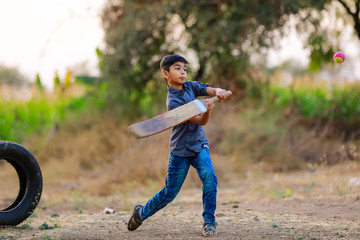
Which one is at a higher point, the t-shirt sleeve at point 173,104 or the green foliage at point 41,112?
the green foliage at point 41,112

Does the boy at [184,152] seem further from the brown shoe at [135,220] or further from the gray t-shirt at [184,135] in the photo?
the brown shoe at [135,220]

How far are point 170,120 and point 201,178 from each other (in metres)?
0.67

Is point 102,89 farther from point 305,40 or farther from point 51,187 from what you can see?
point 305,40

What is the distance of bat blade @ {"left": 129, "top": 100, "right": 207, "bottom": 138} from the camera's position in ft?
14.1

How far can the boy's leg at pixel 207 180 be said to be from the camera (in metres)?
4.55

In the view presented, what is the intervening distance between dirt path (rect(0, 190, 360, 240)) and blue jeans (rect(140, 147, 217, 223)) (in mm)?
307

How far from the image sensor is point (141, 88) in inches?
597

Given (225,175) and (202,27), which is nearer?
(225,175)

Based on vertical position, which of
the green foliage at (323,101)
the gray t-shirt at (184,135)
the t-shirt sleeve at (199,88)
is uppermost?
the green foliage at (323,101)

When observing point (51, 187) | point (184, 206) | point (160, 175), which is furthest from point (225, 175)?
point (51, 187)

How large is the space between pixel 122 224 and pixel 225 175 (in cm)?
537

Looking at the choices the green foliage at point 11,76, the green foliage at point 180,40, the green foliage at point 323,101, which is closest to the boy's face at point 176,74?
the green foliage at point 180,40

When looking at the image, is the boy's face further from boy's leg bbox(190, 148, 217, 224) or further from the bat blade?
boy's leg bbox(190, 148, 217, 224)

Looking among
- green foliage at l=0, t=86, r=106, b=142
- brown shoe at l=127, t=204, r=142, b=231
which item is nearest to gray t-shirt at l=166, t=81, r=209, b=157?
brown shoe at l=127, t=204, r=142, b=231
